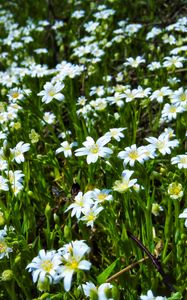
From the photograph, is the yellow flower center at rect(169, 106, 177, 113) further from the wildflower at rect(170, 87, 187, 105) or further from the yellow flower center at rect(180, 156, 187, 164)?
the yellow flower center at rect(180, 156, 187, 164)

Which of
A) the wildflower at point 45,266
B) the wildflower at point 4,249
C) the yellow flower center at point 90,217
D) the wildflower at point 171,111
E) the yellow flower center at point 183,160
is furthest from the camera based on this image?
the wildflower at point 171,111

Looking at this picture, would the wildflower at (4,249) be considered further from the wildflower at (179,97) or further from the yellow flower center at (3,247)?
the wildflower at (179,97)

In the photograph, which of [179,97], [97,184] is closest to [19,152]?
[97,184]

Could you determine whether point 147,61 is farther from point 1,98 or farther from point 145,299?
point 145,299

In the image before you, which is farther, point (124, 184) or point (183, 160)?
point (183, 160)

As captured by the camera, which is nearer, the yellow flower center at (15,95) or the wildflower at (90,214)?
the wildflower at (90,214)

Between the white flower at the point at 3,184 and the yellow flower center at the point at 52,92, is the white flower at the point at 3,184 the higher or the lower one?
the lower one

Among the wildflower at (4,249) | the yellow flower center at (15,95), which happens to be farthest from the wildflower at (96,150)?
the yellow flower center at (15,95)

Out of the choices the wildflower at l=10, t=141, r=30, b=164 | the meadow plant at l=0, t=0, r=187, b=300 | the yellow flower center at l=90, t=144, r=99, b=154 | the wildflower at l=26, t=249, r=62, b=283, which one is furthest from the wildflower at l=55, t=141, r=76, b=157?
the wildflower at l=26, t=249, r=62, b=283

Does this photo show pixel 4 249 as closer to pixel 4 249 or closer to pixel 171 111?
pixel 4 249

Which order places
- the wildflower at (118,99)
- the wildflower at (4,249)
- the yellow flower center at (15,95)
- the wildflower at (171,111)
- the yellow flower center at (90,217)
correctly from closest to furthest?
the wildflower at (4,249) < the yellow flower center at (90,217) < the wildflower at (171,111) < the wildflower at (118,99) < the yellow flower center at (15,95)

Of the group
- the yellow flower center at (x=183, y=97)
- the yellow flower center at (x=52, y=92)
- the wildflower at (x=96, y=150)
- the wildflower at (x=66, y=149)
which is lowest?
the wildflower at (x=66, y=149)

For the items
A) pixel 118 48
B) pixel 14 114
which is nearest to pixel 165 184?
pixel 14 114
